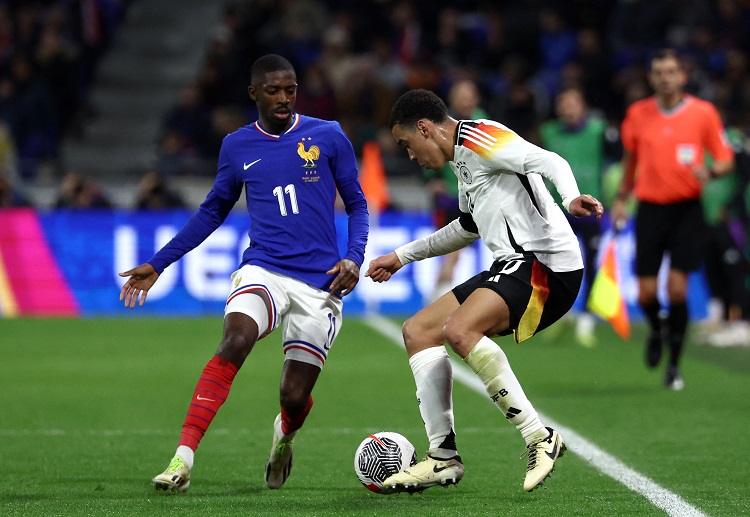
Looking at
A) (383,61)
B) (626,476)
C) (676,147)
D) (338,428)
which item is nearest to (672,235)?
(676,147)

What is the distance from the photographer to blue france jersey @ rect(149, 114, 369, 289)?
6332mm

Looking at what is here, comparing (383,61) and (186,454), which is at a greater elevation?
(383,61)

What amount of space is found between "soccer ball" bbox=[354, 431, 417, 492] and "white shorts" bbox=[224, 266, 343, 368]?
1.61ft

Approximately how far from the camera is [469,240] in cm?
643

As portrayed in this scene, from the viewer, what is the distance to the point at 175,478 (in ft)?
18.7

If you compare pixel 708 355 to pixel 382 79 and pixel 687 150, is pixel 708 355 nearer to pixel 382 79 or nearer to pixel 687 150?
pixel 687 150

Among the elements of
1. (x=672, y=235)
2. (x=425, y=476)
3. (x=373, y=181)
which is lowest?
(x=373, y=181)

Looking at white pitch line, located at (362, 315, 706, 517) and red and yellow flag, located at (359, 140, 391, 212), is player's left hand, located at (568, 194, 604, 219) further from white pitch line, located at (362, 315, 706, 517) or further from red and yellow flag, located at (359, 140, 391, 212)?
red and yellow flag, located at (359, 140, 391, 212)

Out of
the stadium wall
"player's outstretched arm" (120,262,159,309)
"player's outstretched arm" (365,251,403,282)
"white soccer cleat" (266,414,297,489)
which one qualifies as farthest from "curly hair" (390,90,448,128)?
the stadium wall

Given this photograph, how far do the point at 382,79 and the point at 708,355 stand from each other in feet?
28.3

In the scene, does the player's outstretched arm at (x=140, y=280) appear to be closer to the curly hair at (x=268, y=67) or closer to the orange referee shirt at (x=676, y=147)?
the curly hair at (x=268, y=67)

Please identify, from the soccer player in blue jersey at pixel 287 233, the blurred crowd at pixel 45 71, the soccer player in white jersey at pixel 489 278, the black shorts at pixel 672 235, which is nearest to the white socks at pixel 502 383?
the soccer player in white jersey at pixel 489 278

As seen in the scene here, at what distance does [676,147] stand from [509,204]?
428cm

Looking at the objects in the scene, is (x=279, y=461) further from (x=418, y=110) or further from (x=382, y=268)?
(x=418, y=110)
